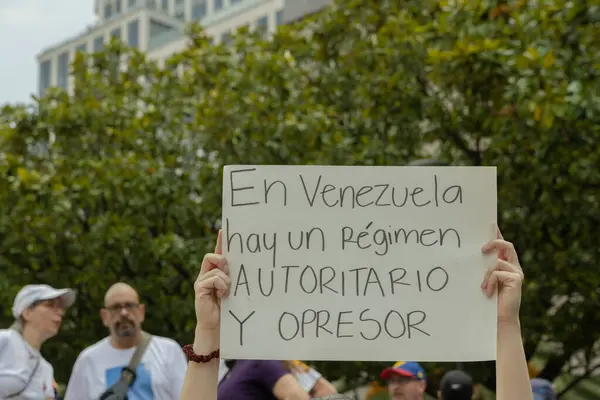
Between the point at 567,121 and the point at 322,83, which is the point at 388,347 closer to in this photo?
the point at 567,121

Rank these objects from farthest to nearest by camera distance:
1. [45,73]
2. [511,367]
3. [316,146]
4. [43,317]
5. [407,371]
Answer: [45,73], [316,146], [43,317], [407,371], [511,367]

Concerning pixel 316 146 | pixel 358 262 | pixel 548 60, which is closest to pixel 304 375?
pixel 358 262

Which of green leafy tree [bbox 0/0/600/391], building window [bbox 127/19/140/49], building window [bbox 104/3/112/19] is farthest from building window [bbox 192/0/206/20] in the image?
green leafy tree [bbox 0/0/600/391]

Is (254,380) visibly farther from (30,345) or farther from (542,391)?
(542,391)

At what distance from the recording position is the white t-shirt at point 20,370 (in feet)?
19.6

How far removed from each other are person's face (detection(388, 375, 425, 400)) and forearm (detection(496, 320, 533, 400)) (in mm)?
2895

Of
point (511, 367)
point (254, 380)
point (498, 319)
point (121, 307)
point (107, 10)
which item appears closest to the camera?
point (511, 367)

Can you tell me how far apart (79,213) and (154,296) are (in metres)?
1.41

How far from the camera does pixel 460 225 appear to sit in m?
3.09

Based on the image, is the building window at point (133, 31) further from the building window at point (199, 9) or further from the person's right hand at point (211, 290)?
the person's right hand at point (211, 290)

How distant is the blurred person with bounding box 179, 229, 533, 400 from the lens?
2.94 meters

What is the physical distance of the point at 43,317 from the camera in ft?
20.9

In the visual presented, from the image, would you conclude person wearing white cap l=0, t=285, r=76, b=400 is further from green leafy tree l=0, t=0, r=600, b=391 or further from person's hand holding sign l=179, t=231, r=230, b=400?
green leafy tree l=0, t=0, r=600, b=391

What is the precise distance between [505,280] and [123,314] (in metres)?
3.86
